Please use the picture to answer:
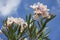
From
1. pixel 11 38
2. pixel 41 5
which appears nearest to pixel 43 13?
pixel 41 5

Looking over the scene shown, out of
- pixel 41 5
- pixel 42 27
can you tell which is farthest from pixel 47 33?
pixel 41 5

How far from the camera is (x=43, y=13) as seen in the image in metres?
3.50

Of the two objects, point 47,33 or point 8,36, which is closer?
point 8,36

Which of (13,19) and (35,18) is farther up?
(13,19)

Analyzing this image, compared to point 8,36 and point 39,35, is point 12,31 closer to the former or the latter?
point 8,36

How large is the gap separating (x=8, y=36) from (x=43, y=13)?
26.9 inches

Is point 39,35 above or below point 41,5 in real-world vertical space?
below

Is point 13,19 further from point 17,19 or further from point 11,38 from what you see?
point 11,38

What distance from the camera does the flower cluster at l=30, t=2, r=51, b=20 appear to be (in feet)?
11.3

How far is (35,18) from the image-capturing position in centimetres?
348

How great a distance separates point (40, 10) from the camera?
3.53m

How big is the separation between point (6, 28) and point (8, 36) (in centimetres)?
14

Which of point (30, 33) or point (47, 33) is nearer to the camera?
point (30, 33)

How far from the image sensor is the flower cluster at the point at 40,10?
345 centimetres
